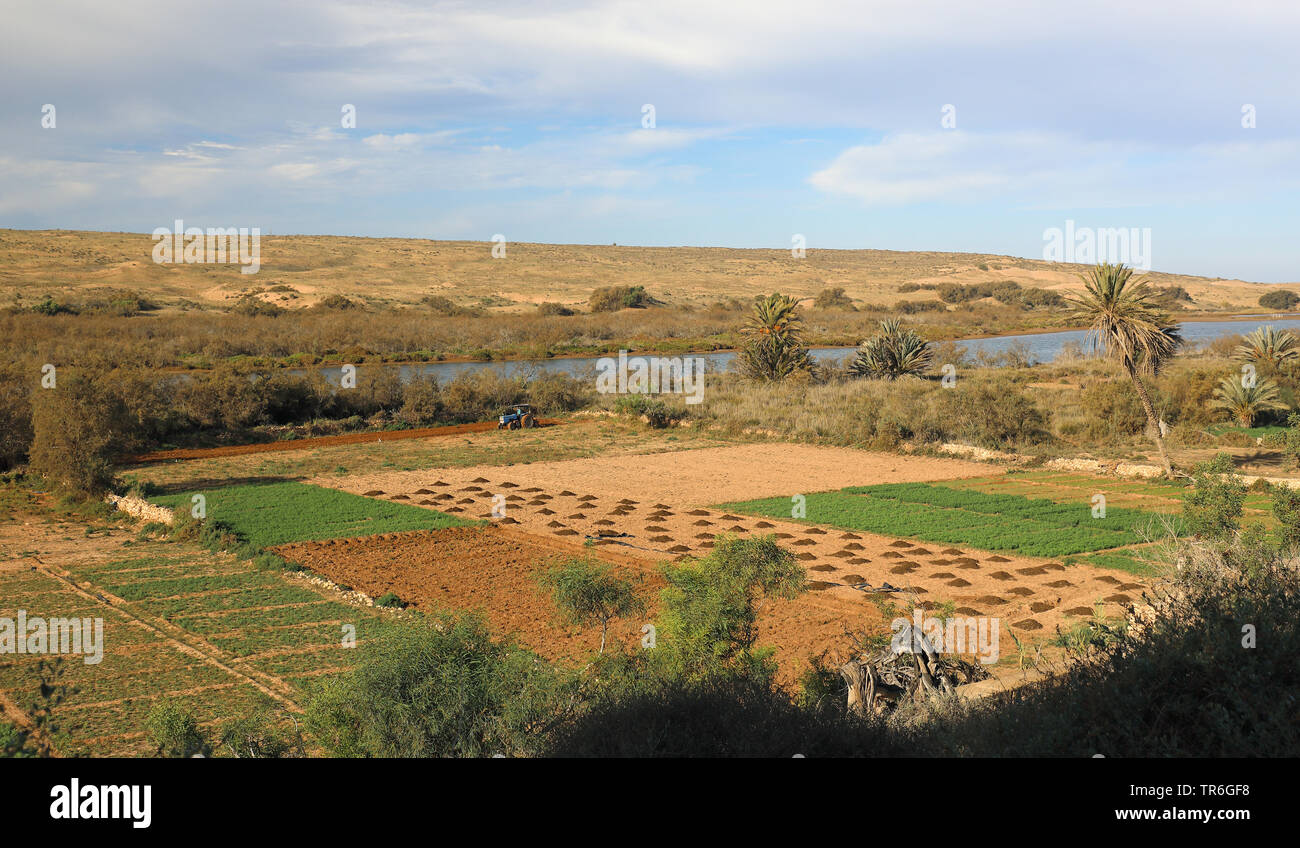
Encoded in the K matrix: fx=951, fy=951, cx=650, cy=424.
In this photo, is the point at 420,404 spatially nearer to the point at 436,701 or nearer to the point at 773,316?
the point at 773,316

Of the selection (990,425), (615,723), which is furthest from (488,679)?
(990,425)

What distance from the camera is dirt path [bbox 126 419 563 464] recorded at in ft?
87.8

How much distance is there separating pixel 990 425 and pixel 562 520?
538 inches

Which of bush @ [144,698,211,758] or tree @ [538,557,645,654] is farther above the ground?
tree @ [538,557,645,654]

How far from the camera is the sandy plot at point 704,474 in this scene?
2131 centimetres

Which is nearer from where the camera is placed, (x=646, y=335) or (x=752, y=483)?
(x=752, y=483)

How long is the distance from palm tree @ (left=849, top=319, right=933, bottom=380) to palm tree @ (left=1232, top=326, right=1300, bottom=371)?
11.1m

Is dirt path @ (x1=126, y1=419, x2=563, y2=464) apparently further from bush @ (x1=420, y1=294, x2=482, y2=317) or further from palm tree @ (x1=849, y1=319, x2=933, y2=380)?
bush @ (x1=420, y1=294, x2=482, y2=317)

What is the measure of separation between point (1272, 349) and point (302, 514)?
106 ft

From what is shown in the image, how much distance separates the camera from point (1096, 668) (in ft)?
18.1

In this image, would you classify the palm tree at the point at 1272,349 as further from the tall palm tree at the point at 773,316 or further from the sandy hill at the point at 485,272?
the sandy hill at the point at 485,272

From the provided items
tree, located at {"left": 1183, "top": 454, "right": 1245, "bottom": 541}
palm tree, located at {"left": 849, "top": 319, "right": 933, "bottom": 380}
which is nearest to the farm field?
tree, located at {"left": 1183, "top": 454, "right": 1245, "bottom": 541}

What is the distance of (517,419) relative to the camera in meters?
33.0
